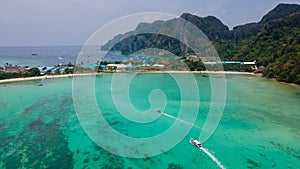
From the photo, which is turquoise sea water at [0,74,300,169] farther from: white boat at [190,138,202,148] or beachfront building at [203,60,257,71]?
beachfront building at [203,60,257,71]

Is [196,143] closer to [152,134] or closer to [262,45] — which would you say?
[152,134]

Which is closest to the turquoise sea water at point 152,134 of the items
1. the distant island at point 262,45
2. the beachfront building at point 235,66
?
the distant island at point 262,45

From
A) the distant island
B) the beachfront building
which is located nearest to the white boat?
the distant island

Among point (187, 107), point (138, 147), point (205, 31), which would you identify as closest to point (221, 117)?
point (187, 107)

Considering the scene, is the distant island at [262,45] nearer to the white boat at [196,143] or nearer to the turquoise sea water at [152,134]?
the turquoise sea water at [152,134]

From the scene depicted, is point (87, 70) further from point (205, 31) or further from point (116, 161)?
point (205, 31)

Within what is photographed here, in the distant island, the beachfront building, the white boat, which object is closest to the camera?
the white boat
